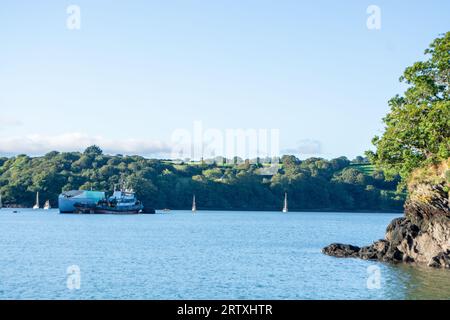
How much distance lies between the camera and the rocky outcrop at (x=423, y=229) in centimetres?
5509

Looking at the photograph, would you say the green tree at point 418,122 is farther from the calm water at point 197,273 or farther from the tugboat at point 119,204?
the tugboat at point 119,204

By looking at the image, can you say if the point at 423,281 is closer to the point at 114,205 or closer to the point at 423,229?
the point at 423,229

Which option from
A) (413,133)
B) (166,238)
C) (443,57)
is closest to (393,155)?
(413,133)

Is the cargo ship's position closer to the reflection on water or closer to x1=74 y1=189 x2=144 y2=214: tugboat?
x1=74 y1=189 x2=144 y2=214: tugboat

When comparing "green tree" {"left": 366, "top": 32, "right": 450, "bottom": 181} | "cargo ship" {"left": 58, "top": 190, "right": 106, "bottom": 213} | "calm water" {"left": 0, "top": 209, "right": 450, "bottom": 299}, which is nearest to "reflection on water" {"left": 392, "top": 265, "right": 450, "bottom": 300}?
"calm water" {"left": 0, "top": 209, "right": 450, "bottom": 299}

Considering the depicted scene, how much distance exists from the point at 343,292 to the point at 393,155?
19.0m

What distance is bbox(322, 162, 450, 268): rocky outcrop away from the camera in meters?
55.1

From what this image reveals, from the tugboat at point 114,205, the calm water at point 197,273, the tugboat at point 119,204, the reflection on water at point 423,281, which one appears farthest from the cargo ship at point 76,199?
the reflection on water at point 423,281

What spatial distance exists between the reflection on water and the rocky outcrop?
2041 millimetres

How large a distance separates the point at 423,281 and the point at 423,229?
1106 cm

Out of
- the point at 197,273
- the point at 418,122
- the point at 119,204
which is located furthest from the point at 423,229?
the point at 119,204

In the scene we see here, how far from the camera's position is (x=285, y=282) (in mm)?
48562

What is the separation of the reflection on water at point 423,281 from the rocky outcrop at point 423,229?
2.04 metres

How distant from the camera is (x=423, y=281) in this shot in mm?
47844
